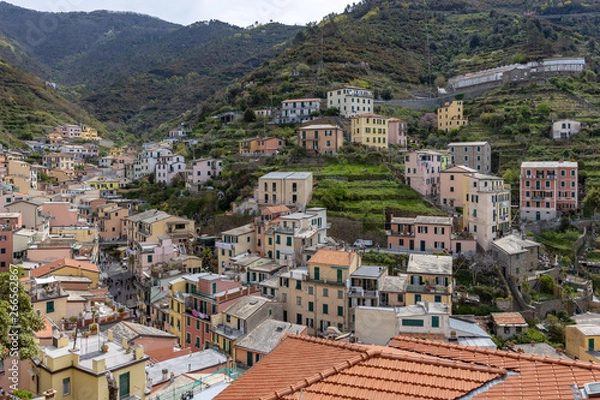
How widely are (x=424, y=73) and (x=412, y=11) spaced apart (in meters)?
41.8

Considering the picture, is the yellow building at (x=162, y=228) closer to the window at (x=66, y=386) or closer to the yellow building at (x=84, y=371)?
the yellow building at (x=84, y=371)

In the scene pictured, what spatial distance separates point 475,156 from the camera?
60.3m

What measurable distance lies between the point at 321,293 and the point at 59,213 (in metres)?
33.1

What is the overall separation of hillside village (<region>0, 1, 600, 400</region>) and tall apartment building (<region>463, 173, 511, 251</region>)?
20 centimetres

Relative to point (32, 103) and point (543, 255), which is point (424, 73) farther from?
point (32, 103)

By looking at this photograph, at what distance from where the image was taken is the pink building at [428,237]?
42.4 metres

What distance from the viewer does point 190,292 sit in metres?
33.2

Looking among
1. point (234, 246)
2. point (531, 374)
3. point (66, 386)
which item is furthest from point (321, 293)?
point (531, 374)

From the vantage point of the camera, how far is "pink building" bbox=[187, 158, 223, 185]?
63.9 metres

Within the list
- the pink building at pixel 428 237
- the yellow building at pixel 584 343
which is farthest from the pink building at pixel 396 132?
the yellow building at pixel 584 343

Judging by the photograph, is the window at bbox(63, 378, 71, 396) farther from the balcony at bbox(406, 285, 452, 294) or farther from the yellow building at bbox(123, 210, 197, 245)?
the yellow building at bbox(123, 210, 197, 245)

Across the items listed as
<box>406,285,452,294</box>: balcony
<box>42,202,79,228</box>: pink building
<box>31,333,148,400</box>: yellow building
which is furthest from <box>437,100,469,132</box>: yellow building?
<box>31,333,148,400</box>: yellow building

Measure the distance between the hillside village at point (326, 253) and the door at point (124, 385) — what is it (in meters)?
0.12

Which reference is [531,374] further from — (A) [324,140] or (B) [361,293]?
(A) [324,140]
